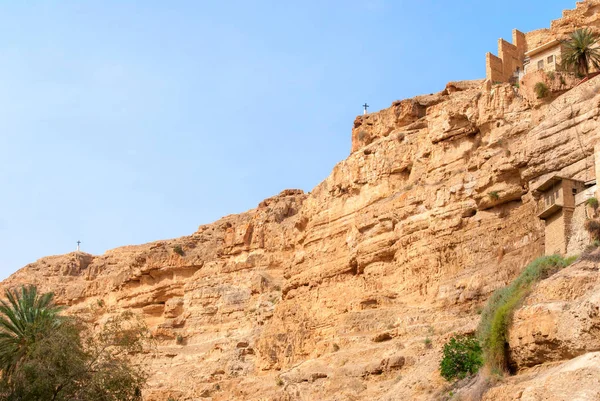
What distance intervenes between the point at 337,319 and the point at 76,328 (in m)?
14.4

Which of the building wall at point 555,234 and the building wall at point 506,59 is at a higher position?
the building wall at point 506,59

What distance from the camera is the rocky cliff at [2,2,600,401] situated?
28.2 metres

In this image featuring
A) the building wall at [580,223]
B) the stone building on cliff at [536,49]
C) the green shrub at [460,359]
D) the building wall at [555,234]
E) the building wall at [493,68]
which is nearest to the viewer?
the green shrub at [460,359]

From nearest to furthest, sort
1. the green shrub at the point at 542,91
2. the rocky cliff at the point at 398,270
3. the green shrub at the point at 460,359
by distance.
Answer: the green shrub at the point at 460,359, the rocky cliff at the point at 398,270, the green shrub at the point at 542,91

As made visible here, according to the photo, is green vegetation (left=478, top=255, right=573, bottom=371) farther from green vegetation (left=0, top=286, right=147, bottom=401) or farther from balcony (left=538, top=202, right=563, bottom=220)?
green vegetation (left=0, top=286, right=147, bottom=401)

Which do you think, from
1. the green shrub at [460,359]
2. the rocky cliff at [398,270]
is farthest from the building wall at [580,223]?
the green shrub at [460,359]

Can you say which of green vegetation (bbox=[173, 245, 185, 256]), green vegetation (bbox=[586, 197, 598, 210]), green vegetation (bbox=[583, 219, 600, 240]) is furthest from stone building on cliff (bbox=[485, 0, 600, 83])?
green vegetation (bbox=[173, 245, 185, 256])

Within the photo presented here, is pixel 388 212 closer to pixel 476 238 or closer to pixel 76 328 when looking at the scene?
pixel 476 238

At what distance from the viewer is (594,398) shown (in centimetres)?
1656

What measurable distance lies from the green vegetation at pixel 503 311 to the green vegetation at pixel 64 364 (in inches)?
391

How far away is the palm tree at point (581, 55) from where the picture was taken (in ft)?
123

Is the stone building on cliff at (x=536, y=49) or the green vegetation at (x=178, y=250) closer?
the stone building on cliff at (x=536, y=49)

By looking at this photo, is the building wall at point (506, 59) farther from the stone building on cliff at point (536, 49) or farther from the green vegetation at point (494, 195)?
the green vegetation at point (494, 195)

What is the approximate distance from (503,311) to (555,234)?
357 inches
